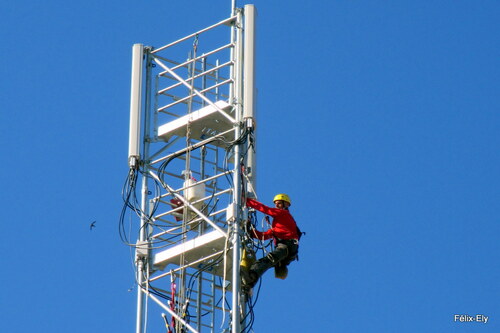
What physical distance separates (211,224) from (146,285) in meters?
2.21

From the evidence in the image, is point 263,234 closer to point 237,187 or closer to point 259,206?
point 259,206

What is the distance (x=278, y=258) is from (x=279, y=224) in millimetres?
881

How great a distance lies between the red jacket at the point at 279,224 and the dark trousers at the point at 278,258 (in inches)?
6.1

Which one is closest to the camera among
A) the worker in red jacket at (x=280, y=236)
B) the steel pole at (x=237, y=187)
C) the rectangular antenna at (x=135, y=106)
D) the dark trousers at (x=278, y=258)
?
the steel pole at (x=237, y=187)

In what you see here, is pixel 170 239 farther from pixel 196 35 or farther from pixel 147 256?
pixel 196 35

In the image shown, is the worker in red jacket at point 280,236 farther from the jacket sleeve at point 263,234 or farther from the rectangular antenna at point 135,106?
the rectangular antenna at point 135,106

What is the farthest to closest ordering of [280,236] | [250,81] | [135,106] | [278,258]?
[135,106]
[250,81]
[280,236]
[278,258]

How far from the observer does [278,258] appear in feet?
133

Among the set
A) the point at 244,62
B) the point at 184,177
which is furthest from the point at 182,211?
the point at 244,62

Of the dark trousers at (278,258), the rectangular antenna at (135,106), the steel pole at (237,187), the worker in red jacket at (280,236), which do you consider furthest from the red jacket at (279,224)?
the rectangular antenna at (135,106)

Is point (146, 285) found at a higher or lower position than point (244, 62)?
lower

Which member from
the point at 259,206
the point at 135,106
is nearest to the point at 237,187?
the point at 259,206

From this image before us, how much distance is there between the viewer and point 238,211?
39656mm

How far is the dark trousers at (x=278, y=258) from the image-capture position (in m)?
39.8
